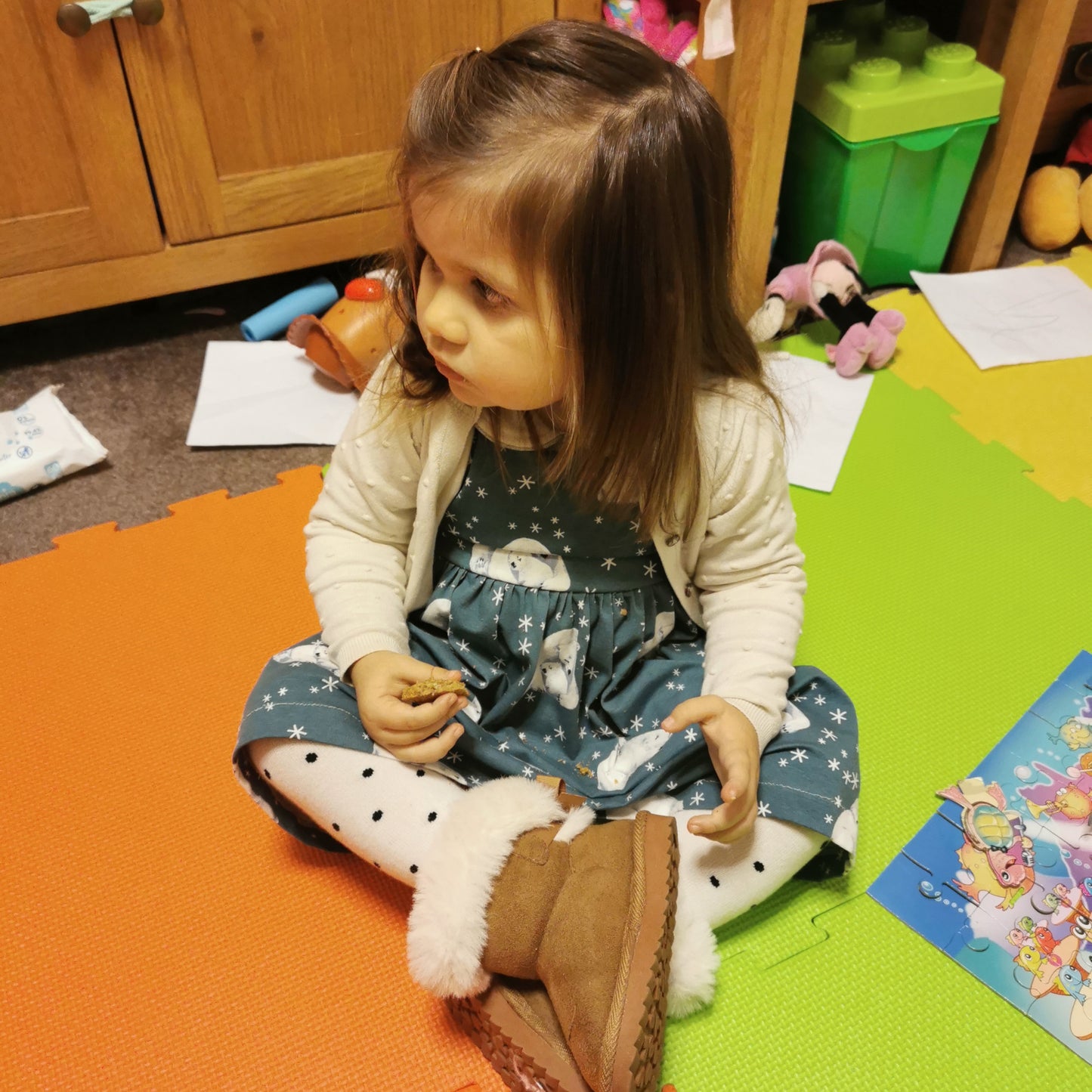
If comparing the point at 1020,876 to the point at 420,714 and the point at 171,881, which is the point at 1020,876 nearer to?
the point at 420,714

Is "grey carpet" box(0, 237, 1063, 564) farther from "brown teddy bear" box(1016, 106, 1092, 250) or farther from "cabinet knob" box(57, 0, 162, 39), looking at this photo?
"cabinet knob" box(57, 0, 162, 39)

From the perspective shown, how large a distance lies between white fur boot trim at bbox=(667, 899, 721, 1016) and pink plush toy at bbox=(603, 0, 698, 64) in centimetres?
95

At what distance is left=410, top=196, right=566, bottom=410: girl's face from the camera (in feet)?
1.96

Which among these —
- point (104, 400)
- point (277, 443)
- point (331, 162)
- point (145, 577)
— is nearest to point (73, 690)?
point (145, 577)

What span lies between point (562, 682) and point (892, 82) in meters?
0.89

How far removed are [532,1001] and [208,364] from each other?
0.93 meters

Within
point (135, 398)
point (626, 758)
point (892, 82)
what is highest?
point (892, 82)

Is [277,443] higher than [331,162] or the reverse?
the reverse

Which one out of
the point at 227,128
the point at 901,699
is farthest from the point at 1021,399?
the point at 227,128

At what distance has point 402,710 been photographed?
710 mm

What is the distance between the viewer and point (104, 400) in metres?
1.29

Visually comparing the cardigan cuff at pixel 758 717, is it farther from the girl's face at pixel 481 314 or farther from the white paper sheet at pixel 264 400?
the white paper sheet at pixel 264 400

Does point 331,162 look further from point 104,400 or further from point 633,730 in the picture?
point 633,730

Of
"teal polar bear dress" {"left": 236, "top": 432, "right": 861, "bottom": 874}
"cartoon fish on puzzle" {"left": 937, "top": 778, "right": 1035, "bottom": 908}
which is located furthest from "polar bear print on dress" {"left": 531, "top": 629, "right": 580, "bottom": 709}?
"cartoon fish on puzzle" {"left": 937, "top": 778, "right": 1035, "bottom": 908}
